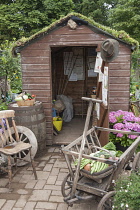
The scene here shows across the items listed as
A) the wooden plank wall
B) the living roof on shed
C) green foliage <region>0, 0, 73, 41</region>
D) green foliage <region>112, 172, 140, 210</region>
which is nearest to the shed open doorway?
the wooden plank wall

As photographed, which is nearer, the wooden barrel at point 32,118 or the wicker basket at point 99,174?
the wicker basket at point 99,174

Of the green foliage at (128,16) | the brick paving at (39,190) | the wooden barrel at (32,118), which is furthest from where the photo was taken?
the green foliage at (128,16)

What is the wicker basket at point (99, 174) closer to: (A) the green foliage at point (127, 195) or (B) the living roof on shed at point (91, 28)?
(A) the green foliage at point (127, 195)

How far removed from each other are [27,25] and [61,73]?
10.8 metres

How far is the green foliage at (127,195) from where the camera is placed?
243cm

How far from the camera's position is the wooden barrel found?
15.7 ft

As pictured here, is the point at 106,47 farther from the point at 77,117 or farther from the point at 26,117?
the point at 77,117

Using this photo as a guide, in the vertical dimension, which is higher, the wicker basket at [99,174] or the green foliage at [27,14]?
the green foliage at [27,14]

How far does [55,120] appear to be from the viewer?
673 centimetres

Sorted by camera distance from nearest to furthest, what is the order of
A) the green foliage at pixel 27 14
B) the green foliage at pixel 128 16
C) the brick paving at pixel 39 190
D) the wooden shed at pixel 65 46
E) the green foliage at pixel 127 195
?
the green foliage at pixel 127 195 < the brick paving at pixel 39 190 < the wooden shed at pixel 65 46 < the green foliage at pixel 128 16 < the green foliage at pixel 27 14

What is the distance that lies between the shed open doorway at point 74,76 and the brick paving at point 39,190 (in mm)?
3420

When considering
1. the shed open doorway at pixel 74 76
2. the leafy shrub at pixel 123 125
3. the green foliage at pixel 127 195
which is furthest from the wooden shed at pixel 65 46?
the shed open doorway at pixel 74 76

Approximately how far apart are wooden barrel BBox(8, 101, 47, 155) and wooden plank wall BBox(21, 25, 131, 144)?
2.02 feet

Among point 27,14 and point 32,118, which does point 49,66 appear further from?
point 27,14
